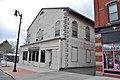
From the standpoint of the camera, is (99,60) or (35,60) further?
(35,60)

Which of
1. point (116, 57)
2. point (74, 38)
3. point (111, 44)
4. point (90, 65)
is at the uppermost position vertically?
point (74, 38)

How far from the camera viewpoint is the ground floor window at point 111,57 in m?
11.9

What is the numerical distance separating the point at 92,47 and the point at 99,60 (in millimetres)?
10004

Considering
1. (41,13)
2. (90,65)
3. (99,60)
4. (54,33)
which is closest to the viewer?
(99,60)

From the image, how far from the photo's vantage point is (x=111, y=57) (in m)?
12.3

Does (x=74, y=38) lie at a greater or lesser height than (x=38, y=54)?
greater

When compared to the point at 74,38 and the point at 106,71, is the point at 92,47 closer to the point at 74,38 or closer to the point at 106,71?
the point at 74,38

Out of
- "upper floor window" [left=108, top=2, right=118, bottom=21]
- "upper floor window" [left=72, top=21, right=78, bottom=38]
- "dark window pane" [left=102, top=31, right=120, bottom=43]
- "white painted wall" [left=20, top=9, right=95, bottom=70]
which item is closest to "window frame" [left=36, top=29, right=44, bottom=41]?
"white painted wall" [left=20, top=9, right=95, bottom=70]

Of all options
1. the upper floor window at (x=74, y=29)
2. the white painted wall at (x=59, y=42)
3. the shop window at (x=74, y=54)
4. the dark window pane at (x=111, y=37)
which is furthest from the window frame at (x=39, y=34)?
the dark window pane at (x=111, y=37)

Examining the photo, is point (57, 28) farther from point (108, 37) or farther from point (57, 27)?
point (108, 37)

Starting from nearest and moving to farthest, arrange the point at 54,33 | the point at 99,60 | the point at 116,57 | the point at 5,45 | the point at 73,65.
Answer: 1. the point at 116,57
2. the point at 99,60
3. the point at 73,65
4. the point at 54,33
5. the point at 5,45

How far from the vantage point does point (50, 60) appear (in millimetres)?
19422

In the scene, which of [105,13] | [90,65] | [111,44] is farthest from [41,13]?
[111,44]

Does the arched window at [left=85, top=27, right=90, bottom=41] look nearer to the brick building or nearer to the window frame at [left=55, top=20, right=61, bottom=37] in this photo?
the window frame at [left=55, top=20, right=61, bottom=37]
